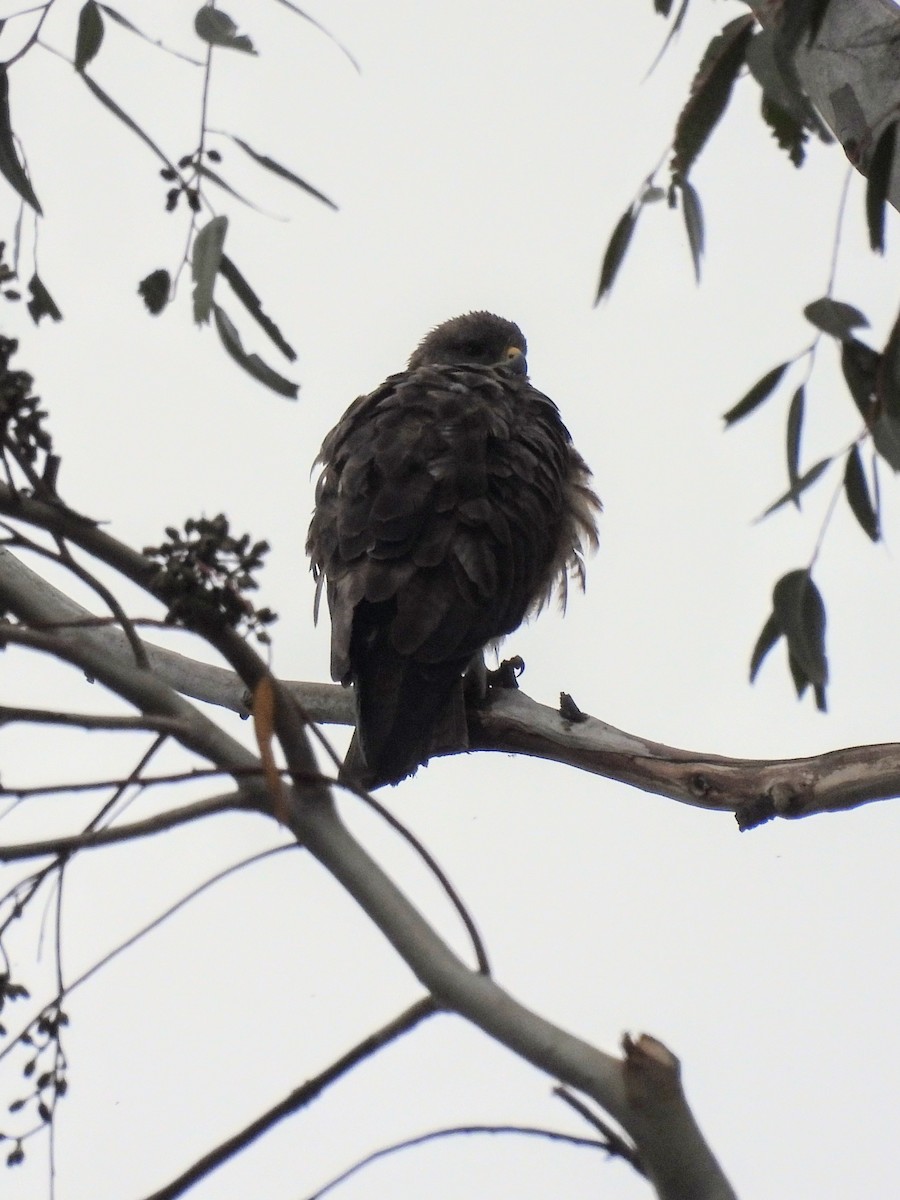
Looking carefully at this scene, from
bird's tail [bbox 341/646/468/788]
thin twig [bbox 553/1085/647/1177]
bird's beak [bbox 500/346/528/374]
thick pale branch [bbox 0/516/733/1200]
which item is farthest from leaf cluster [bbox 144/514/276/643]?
bird's beak [bbox 500/346/528/374]

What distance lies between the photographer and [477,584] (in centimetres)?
358

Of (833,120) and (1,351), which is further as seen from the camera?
(833,120)

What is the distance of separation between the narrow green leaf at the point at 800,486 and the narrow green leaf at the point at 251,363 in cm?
75

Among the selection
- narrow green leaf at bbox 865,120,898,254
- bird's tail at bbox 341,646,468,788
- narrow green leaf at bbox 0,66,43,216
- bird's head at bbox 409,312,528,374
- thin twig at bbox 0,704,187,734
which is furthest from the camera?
bird's head at bbox 409,312,528,374

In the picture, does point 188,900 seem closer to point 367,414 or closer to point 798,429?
point 798,429

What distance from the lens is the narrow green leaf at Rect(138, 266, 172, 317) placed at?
7.09ft

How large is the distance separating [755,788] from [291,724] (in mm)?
1524

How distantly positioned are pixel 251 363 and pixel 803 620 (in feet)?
2.96

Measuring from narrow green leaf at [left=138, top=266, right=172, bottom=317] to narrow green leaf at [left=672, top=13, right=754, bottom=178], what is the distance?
776mm

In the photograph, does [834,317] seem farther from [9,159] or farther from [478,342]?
[478,342]

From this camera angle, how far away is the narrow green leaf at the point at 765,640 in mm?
2020

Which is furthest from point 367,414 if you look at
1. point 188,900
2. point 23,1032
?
point 188,900

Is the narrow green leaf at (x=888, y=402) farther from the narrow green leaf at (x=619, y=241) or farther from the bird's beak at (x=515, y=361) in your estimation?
the bird's beak at (x=515, y=361)

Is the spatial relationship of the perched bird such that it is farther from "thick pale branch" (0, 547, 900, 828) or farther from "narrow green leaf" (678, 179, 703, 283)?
"narrow green leaf" (678, 179, 703, 283)
